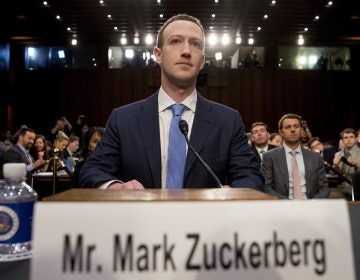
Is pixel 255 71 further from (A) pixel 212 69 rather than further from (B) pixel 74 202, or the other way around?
(B) pixel 74 202

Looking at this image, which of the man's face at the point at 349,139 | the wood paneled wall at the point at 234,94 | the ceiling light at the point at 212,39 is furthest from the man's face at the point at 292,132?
the ceiling light at the point at 212,39

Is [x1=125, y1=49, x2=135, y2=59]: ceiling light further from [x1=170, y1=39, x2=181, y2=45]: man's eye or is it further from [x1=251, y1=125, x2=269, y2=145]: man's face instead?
[x1=170, y1=39, x2=181, y2=45]: man's eye

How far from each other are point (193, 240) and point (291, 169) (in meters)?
3.54

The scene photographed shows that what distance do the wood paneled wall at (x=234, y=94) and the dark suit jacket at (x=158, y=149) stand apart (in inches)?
402

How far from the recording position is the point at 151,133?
4.45 feet

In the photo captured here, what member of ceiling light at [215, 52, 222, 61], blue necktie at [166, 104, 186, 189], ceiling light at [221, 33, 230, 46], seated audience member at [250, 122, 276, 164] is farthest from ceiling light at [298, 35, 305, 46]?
blue necktie at [166, 104, 186, 189]

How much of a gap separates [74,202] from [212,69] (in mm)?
11366

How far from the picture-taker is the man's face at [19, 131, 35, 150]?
18.9ft

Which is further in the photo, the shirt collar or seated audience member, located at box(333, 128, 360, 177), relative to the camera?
seated audience member, located at box(333, 128, 360, 177)

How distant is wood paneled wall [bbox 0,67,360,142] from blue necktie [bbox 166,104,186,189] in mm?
10354

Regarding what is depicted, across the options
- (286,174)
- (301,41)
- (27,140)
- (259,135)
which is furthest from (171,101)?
(301,41)

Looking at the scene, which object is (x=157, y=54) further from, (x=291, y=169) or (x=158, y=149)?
(x=291, y=169)

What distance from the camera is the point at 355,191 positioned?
4215mm

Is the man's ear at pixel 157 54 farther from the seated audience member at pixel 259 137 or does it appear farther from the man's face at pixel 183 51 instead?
the seated audience member at pixel 259 137
